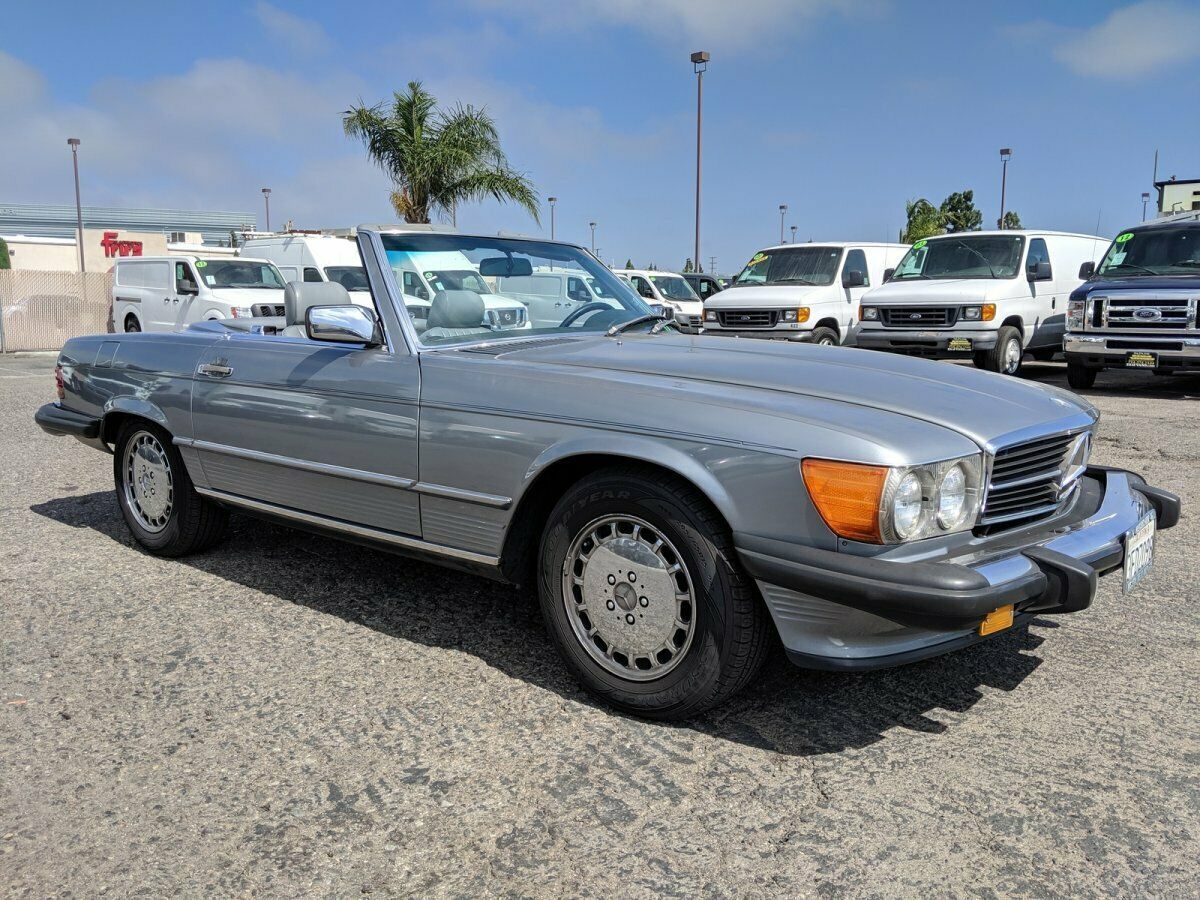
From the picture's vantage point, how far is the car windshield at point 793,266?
14.7 m

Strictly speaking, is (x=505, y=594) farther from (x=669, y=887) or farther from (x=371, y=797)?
(x=669, y=887)

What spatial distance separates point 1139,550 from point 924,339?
9875 millimetres

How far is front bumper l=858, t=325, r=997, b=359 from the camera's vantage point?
12.3 metres

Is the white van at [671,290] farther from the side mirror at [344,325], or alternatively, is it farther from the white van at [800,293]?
the side mirror at [344,325]

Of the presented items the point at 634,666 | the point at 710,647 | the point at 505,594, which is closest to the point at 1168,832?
the point at 710,647

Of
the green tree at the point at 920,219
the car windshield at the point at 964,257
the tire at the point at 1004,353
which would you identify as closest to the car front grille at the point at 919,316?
the tire at the point at 1004,353

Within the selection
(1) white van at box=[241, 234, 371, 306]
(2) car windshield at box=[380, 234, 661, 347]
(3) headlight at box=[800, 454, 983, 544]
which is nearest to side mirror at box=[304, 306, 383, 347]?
(2) car windshield at box=[380, 234, 661, 347]

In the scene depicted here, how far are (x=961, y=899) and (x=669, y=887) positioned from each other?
63 centimetres

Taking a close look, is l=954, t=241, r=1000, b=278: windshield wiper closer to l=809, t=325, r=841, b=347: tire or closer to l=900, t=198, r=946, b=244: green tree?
l=809, t=325, r=841, b=347: tire

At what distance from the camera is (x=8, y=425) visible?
9398 millimetres

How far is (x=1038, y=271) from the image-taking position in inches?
508

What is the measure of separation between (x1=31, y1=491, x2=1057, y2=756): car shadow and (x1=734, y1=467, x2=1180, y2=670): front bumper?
39cm

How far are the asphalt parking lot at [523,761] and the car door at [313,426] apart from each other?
19.4 inches

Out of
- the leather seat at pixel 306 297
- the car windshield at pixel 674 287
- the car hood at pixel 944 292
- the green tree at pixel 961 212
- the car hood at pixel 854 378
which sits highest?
the green tree at pixel 961 212
